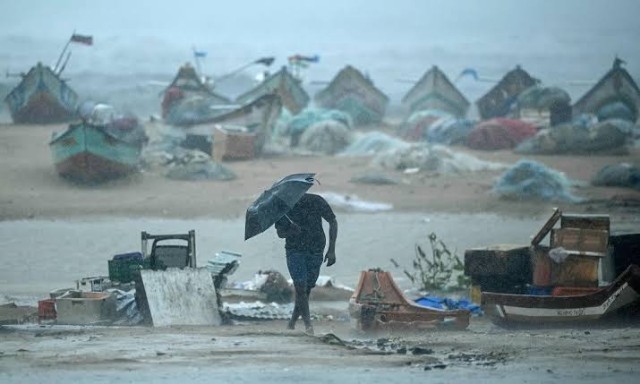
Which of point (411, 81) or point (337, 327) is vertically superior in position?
point (411, 81)

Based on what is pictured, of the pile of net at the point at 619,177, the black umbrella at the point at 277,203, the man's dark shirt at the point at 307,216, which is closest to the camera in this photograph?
the black umbrella at the point at 277,203

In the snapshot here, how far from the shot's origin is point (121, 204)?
65.6ft

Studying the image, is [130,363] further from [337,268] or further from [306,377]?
[337,268]

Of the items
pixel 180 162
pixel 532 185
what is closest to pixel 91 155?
pixel 180 162

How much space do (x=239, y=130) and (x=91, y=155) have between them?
4.68 m

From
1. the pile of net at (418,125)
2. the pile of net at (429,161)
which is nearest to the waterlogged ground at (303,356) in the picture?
the pile of net at (429,161)

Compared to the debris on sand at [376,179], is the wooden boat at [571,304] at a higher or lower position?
lower

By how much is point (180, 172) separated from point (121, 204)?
103 inches

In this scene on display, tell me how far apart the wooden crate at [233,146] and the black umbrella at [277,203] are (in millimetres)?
14633

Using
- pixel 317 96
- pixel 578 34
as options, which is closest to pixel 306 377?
pixel 317 96

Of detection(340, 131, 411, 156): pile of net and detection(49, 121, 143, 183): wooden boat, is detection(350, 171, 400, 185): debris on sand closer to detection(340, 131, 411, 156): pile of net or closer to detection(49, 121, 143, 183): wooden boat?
detection(340, 131, 411, 156): pile of net

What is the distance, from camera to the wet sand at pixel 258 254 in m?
8.34

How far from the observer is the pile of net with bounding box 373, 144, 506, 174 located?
23266 mm

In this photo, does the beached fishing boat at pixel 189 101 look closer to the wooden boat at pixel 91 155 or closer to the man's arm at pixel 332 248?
the wooden boat at pixel 91 155
